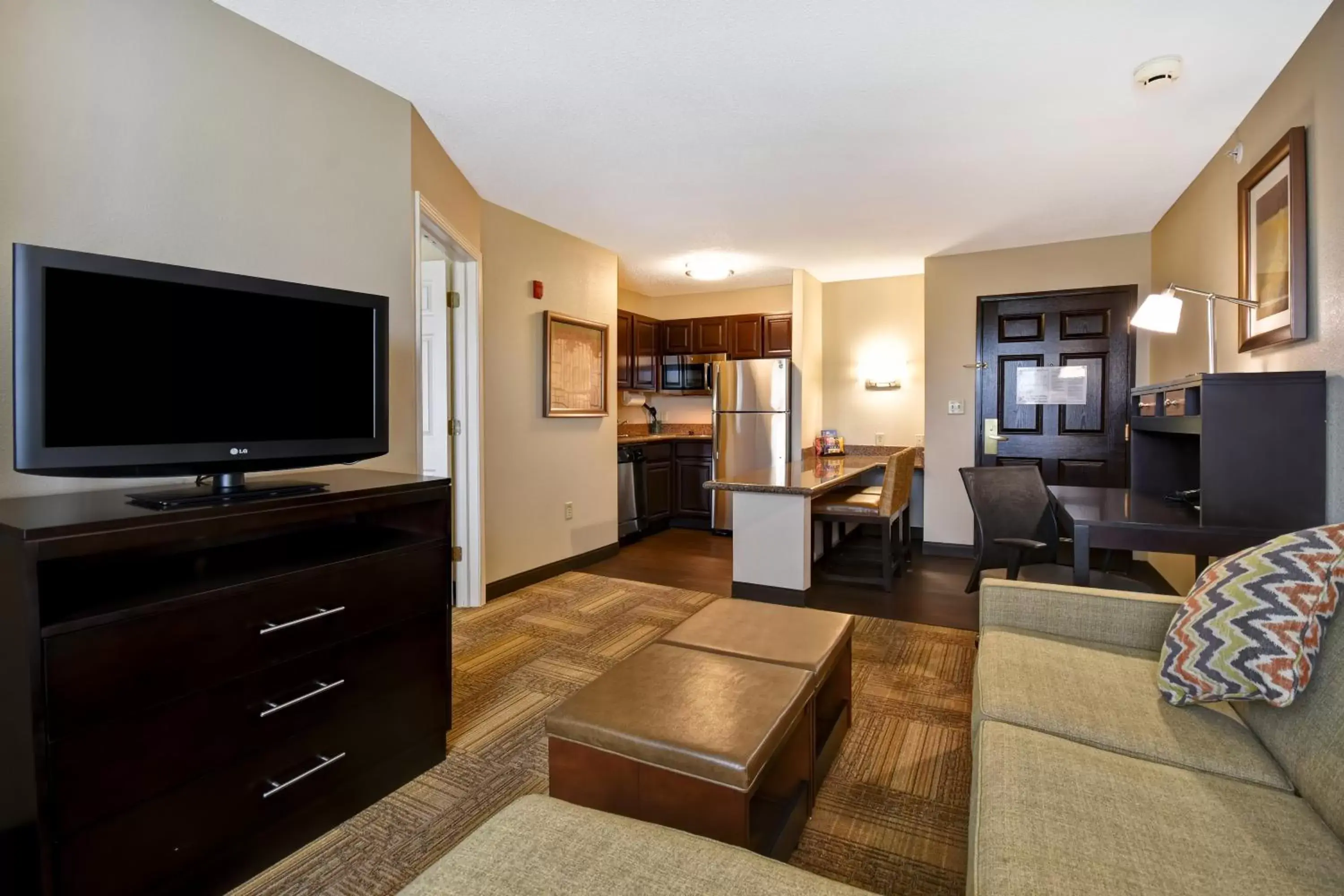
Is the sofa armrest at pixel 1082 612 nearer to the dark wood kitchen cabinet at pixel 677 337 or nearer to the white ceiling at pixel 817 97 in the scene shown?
the white ceiling at pixel 817 97

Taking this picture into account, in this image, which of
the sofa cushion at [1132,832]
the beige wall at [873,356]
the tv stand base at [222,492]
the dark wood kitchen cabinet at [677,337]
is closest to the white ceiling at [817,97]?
the tv stand base at [222,492]

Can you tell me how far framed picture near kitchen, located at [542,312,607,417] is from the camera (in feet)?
14.0

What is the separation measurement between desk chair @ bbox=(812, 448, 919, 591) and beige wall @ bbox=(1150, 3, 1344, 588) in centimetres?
152

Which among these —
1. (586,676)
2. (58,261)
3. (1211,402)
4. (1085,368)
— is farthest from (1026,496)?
(58,261)

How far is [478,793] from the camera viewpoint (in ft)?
6.30

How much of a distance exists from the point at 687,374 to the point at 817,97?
3.98m

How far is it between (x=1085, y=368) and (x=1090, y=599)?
340cm

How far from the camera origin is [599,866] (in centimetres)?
94

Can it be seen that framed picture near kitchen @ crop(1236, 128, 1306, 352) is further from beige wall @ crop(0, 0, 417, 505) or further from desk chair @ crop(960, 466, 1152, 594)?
beige wall @ crop(0, 0, 417, 505)

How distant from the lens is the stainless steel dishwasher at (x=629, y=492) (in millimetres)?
5539

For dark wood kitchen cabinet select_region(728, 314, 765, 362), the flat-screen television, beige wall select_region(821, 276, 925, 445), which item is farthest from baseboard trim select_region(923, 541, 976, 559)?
the flat-screen television

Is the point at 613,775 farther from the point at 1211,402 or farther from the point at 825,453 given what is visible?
the point at 825,453

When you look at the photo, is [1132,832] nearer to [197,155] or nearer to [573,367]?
[197,155]

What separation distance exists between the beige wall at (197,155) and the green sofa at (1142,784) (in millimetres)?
2229
